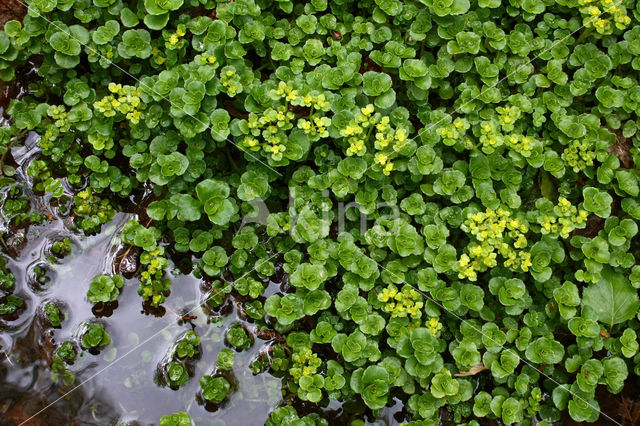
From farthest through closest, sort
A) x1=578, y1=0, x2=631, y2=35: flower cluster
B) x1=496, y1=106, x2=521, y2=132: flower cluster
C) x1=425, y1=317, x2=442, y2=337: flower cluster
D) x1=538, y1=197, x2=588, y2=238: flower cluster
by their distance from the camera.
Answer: x1=578, y1=0, x2=631, y2=35: flower cluster < x1=496, y1=106, x2=521, y2=132: flower cluster < x1=538, y1=197, x2=588, y2=238: flower cluster < x1=425, y1=317, x2=442, y2=337: flower cluster

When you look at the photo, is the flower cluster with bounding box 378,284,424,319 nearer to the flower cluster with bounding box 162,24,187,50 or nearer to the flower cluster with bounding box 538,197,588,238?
the flower cluster with bounding box 538,197,588,238

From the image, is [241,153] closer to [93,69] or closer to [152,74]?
[152,74]

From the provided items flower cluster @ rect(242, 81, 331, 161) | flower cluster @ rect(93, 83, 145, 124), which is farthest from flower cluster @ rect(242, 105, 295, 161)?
flower cluster @ rect(93, 83, 145, 124)

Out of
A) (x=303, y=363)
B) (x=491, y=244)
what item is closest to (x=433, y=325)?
(x=491, y=244)

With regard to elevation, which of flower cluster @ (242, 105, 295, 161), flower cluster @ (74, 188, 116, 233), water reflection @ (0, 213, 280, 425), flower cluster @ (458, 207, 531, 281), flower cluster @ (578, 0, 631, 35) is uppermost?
flower cluster @ (578, 0, 631, 35)

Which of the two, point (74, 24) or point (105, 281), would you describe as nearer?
point (105, 281)

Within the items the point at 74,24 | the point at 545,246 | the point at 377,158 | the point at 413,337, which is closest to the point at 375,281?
the point at 413,337

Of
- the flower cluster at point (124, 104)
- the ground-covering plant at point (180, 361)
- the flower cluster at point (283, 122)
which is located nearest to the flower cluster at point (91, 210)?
the flower cluster at point (124, 104)
